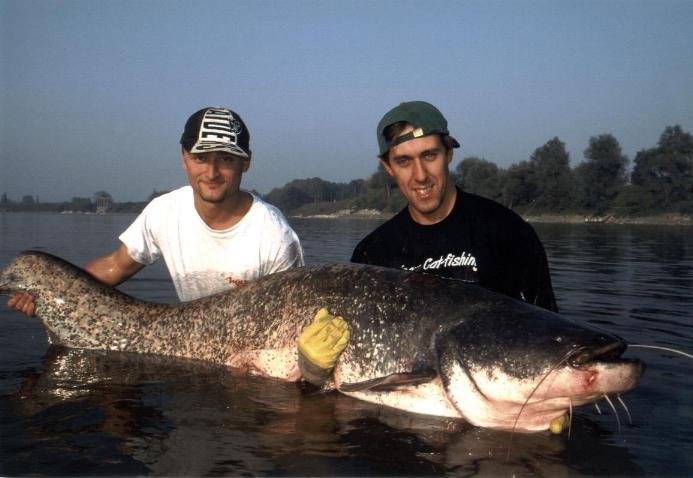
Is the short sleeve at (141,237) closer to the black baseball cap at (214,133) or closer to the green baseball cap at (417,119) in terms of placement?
the black baseball cap at (214,133)

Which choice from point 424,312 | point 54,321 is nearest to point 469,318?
point 424,312

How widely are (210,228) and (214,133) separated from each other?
88 centimetres

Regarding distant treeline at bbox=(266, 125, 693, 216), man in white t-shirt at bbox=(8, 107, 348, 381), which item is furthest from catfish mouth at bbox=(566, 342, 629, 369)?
distant treeline at bbox=(266, 125, 693, 216)

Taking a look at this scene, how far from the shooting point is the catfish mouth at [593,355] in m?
2.97

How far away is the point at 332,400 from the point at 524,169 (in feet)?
267

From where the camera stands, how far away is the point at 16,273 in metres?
4.83

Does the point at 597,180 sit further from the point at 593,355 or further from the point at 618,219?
the point at 593,355

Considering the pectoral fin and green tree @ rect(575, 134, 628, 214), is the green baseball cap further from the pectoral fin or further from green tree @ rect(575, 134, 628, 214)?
green tree @ rect(575, 134, 628, 214)

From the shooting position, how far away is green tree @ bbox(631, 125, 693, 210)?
6719 cm

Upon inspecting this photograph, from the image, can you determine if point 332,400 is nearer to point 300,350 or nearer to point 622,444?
point 300,350

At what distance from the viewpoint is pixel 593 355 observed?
2.98 m

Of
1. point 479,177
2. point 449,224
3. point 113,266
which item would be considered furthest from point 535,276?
point 479,177

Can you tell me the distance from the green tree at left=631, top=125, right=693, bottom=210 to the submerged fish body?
70.1 m

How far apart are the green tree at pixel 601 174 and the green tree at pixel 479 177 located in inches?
436
